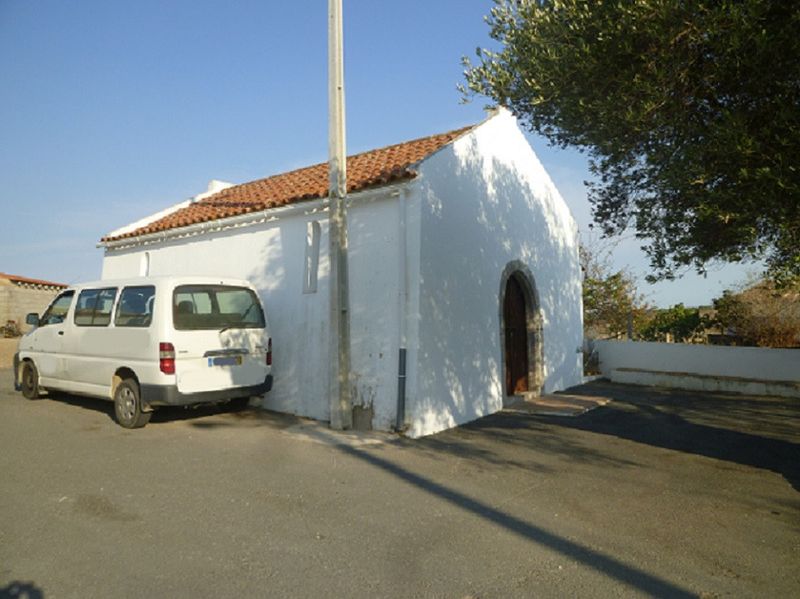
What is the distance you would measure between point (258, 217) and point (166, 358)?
147 inches

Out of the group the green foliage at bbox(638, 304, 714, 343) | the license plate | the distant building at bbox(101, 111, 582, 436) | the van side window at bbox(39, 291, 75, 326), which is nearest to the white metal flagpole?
the distant building at bbox(101, 111, 582, 436)

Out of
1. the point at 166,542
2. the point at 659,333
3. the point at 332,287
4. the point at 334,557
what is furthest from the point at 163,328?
the point at 659,333

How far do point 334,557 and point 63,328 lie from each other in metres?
7.17

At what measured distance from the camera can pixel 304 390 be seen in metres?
8.68

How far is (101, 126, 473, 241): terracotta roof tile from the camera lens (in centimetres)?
844

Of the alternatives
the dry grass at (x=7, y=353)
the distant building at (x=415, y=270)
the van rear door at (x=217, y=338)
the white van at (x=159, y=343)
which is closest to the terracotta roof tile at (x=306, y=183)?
the distant building at (x=415, y=270)

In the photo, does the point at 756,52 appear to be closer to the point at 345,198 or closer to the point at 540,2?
the point at 540,2

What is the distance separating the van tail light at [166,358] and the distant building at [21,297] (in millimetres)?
22736

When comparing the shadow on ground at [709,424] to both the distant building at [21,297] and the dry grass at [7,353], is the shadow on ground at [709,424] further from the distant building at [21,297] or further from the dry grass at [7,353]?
the distant building at [21,297]

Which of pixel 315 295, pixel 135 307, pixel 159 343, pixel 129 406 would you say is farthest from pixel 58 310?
pixel 315 295

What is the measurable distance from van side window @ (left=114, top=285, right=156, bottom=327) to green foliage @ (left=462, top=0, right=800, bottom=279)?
5244 mm

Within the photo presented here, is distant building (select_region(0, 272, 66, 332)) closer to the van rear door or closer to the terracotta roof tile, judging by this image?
the terracotta roof tile

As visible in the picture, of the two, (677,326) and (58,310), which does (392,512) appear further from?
(677,326)

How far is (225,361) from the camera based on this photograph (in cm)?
738
